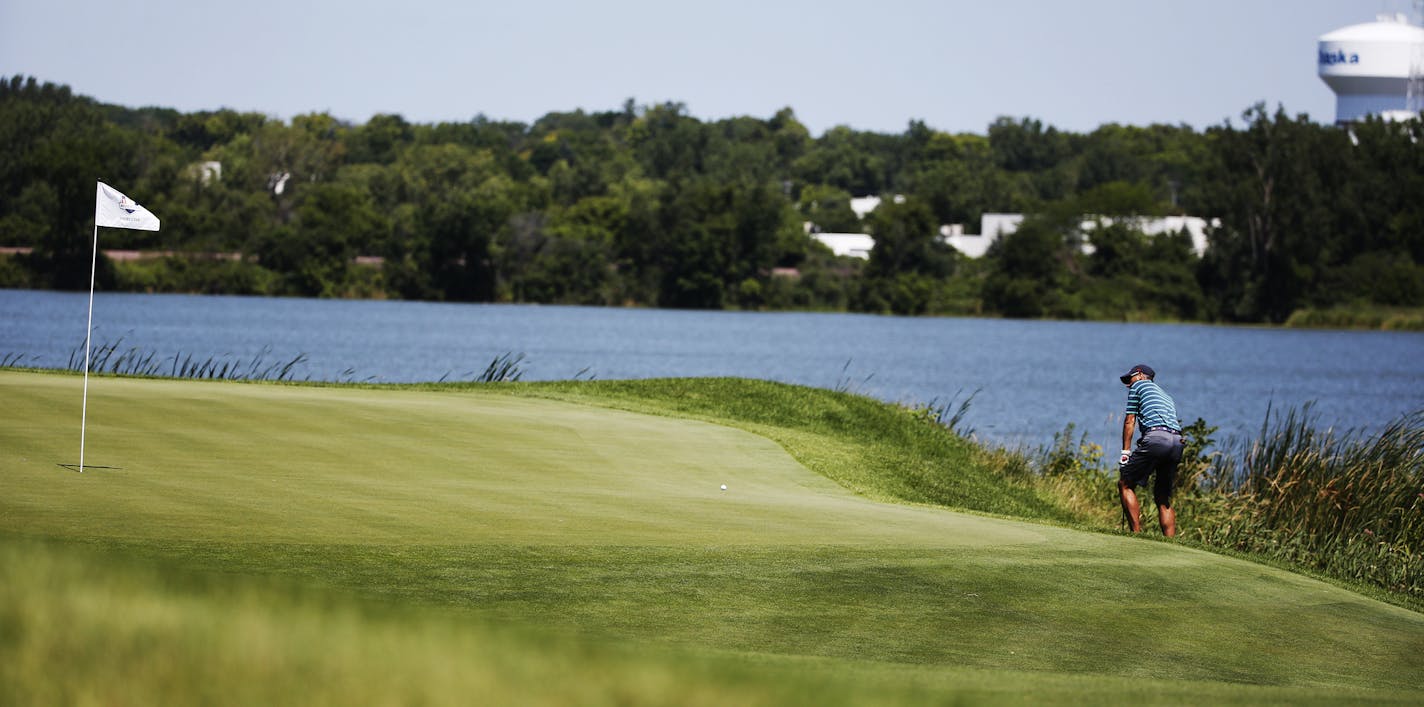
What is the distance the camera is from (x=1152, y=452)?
17.6m

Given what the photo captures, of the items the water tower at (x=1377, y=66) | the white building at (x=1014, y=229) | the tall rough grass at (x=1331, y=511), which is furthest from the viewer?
the water tower at (x=1377, y=66)

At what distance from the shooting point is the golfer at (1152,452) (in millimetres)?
17547

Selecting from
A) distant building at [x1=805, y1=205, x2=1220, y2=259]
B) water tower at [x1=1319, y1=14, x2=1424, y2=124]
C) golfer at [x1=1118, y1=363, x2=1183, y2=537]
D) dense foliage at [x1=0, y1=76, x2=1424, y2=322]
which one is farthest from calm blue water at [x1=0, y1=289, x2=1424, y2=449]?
water tower at [x1=1319, y1=14, x2=1424, y2=124]

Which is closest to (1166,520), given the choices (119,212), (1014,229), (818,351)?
(119,212)

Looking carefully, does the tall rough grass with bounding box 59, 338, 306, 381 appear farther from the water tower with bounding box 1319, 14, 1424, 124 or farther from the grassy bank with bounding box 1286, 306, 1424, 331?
the water tower with bounding box 1319, 14, 1424, 124

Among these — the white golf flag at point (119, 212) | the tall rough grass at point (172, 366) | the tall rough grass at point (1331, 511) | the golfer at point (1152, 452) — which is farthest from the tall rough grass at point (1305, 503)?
the tall rough grass at point (172, 366)

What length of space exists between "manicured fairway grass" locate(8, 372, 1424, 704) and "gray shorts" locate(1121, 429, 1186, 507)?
3.11 meters

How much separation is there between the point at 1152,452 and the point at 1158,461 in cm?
15

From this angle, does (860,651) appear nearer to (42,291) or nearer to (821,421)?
(821,421)

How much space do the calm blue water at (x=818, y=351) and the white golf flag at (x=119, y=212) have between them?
20438 millimetres

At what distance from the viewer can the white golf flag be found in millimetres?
12586

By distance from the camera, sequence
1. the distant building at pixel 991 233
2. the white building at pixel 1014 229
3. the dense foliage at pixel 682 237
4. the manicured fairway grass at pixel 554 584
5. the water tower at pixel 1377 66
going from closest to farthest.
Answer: the manicured fairway grass at pixel 554 584, the dense foliage at pixel 682 237, the white building at pixel 1014 229, the distant building at pixel 991 233, the water tower at pixel 1377 66

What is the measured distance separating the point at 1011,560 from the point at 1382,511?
1102cm

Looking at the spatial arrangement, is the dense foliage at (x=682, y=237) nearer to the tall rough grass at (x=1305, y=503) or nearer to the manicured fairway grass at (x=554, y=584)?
the tall rough grass at (x=1305, y=503)
